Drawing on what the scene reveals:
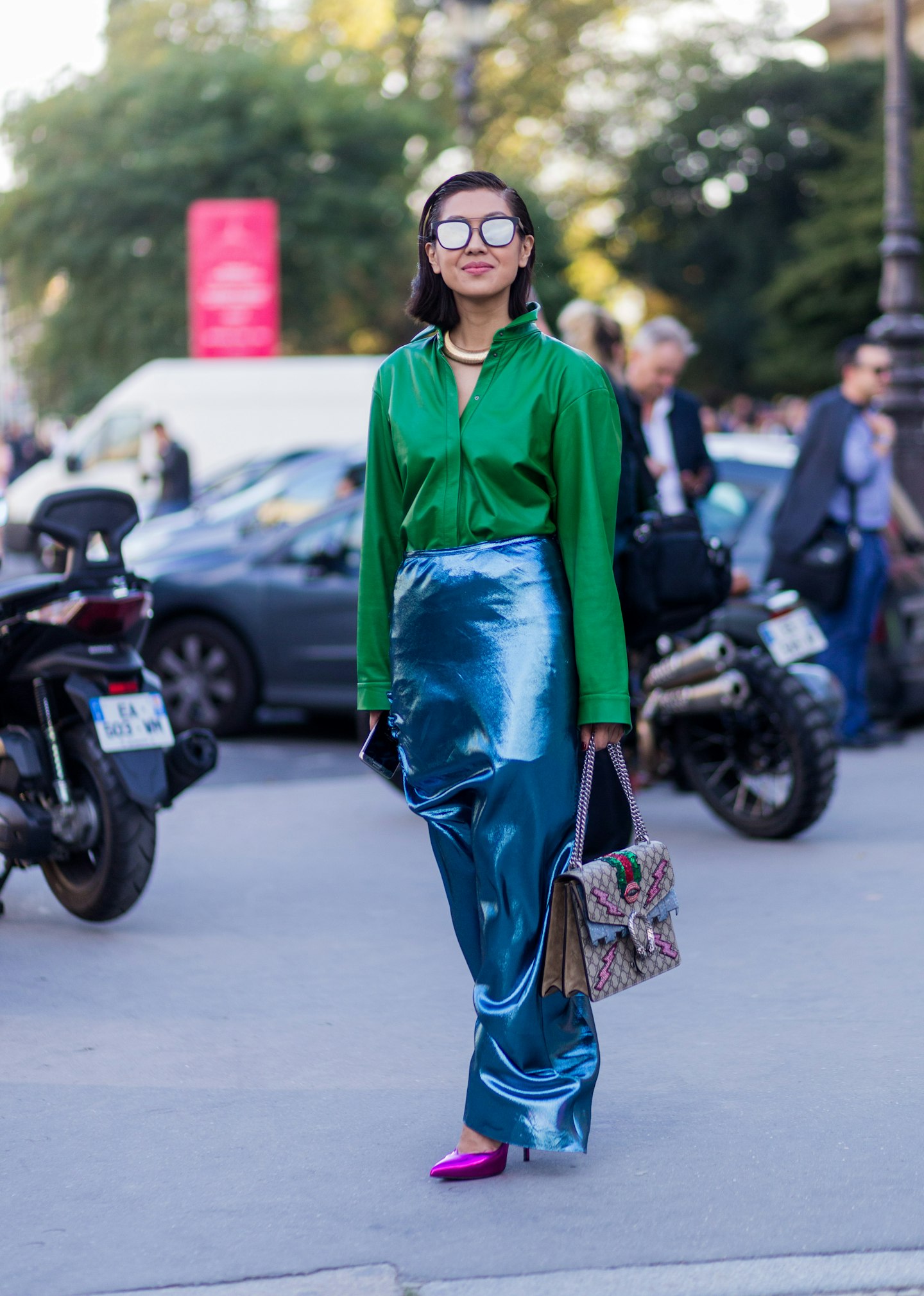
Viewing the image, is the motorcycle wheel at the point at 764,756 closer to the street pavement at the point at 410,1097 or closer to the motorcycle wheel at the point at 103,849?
the street pavement at the point at 410,1097

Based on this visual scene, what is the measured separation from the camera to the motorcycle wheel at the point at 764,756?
269 inches

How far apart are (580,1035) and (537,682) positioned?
66 centimetres

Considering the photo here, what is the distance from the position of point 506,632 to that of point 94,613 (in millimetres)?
2465

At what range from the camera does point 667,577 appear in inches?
247

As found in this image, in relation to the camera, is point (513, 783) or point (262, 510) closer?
point (513, 783)

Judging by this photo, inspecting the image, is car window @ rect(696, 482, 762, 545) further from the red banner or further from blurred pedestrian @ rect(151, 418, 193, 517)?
the red banner

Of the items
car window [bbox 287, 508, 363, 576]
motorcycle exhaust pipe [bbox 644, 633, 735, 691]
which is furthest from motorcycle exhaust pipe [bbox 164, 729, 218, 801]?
car window [bbox 287, 508, 363, 576]

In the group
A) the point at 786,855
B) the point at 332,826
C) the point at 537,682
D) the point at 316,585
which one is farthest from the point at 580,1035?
the point at 316,585

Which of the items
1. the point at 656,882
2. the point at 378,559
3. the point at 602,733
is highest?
the point at 378,559

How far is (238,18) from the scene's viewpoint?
4306 centimetres

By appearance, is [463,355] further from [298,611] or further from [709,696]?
[298,611]

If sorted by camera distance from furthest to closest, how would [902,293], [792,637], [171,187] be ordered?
[171,187]
[902,293]
[792,637]

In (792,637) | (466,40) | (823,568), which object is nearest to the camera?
(792,637)

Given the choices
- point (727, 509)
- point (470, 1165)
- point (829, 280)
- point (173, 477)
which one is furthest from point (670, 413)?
point (829, 280)
